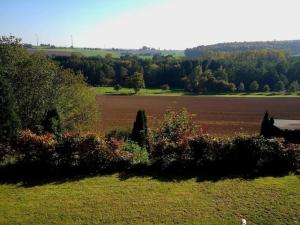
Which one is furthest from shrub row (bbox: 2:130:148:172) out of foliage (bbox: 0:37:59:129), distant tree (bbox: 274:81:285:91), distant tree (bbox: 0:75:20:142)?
distant tree (bbox: 274:81:285:91)

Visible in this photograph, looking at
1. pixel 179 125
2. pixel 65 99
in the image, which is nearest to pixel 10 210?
pixel 179 125

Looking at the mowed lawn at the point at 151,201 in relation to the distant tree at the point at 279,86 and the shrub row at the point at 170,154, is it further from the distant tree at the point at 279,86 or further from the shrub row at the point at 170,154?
the distant tree at the point at 279,86

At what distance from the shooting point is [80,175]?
18250 millimetres

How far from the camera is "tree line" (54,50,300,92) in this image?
11712cm

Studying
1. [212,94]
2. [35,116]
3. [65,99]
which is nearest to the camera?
[35,116]

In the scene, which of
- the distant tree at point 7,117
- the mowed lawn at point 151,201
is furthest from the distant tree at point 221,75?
the mowed lawn at point 151,201

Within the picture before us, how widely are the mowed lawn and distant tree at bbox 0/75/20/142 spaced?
7061mm

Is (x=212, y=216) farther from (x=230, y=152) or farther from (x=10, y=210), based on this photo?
(x=10, y=210)

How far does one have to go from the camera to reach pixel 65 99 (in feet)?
109

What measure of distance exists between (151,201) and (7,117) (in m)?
12.8

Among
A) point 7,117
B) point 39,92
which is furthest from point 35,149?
point 39,92

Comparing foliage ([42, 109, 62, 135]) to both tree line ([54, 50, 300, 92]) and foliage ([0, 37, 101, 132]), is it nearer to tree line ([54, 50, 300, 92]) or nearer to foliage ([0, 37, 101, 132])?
foliage ([0, 37, 101, 132])

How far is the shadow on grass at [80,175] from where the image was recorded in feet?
57.0

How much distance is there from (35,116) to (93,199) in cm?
1628
